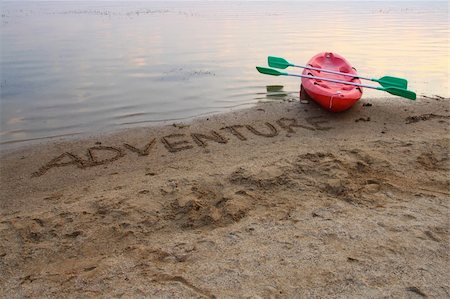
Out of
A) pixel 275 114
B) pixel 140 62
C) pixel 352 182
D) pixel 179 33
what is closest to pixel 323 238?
pixel 352 182

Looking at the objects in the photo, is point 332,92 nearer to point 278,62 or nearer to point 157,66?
point 278,62

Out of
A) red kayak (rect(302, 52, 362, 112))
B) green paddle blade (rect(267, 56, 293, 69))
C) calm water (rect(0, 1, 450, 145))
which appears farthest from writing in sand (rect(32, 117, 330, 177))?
green paddle blade (rect(267, 56, 293, 69))

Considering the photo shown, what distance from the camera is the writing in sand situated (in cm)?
523

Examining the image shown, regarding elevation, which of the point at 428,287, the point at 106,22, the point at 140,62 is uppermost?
the point at 106,22

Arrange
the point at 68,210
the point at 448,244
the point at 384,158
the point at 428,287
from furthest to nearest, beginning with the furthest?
1. the point at 384,158
2. the point at 68,210
3. the point at 448,244
4. the point at 428,287

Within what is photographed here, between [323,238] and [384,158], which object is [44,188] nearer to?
[323,238]

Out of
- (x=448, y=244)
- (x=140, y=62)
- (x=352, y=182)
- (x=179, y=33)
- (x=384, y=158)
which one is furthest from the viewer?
(x=179, y=33)

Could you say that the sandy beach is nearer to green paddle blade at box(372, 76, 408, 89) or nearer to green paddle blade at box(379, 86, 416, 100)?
green paddle blade at box(379, 86, 416, 100)

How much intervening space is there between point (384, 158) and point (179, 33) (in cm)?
1256

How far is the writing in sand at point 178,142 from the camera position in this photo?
5.23m

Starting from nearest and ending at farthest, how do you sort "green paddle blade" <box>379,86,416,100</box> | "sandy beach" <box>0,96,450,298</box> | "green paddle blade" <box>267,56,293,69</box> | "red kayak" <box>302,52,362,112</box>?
"sandy beach" <box>0,96,450,298</box> → "green paddle blade" <box>379,86,416,100</box> → "red kayak" <box>302,52,362,112</box> → "green paddle blade" <box>267,56,293,69</box>

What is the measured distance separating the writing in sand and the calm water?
97cm

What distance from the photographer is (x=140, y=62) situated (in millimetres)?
10766

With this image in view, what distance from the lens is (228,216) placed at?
365 cm
